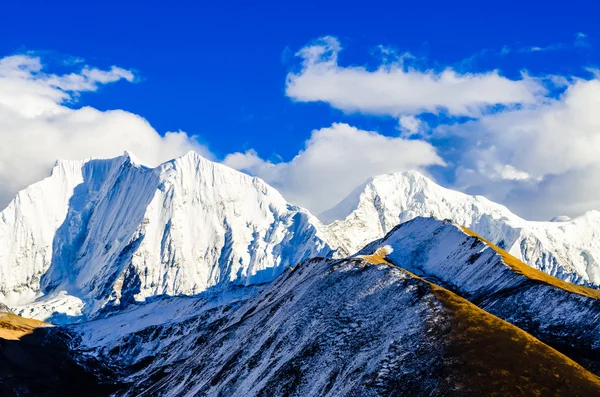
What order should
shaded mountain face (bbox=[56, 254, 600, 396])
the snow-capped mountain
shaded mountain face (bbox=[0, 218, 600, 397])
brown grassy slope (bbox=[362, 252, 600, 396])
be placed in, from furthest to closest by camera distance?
shaded mountain face (bbox=[0, 218, 600, 397]), the snow-capped mountain, shaded mountain face (bbox=[56, 254, 600, 396]), brown grassy slope (bbox=[362, 252, 600, 396])

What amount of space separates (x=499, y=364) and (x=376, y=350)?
79.8 ft

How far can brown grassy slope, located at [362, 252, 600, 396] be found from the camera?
91.6m

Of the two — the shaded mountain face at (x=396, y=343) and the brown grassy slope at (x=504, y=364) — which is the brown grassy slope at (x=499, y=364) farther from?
the shaded mountain face at (x=396, y=343)

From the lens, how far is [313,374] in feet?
411

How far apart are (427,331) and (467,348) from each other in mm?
11094

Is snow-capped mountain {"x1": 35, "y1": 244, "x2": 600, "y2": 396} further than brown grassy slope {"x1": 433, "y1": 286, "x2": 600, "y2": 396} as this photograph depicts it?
Yes

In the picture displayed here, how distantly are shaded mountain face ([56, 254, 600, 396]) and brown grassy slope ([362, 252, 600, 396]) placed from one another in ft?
0.43

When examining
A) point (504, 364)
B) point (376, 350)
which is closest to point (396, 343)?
point (376, 350)

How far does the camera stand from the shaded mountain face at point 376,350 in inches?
3789

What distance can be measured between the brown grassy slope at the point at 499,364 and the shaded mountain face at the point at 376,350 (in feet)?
0.43

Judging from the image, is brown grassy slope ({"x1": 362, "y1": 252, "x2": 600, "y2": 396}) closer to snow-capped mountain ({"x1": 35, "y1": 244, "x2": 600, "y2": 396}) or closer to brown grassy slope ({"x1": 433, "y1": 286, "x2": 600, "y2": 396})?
brown grassy slope ({"x1": 433, "y1": 286, "x2": 600, "y2": 396})

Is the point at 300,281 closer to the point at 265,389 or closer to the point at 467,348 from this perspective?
the point at 265,389

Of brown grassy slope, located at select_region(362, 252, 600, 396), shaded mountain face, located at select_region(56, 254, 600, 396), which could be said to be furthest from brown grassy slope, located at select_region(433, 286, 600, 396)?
shaded mountain face, located at select_region(56, 254, 600, 396)

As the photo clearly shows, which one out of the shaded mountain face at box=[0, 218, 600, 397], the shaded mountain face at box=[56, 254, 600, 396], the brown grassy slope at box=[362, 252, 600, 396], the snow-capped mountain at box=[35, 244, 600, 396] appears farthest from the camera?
the shaded mountain face at box=[0, 218, 600, 397]
